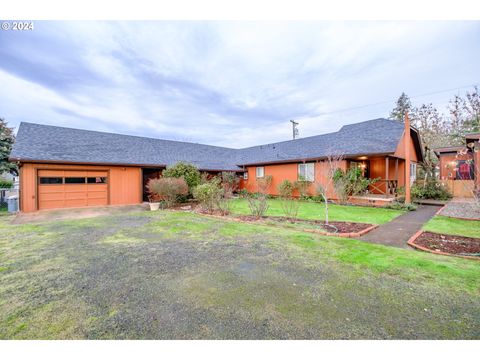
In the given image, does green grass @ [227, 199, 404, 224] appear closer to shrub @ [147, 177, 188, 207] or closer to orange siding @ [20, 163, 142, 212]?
shrub @ [147, 177, 188, 207]

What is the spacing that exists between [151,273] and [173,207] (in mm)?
9065

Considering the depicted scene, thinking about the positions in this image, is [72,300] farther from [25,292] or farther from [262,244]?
[262,244]

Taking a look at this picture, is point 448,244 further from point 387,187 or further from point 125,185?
point 125,185

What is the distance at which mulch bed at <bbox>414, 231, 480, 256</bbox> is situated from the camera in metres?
4.61

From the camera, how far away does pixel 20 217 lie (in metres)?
9.63

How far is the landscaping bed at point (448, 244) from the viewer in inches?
181

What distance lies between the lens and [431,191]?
1336 cm

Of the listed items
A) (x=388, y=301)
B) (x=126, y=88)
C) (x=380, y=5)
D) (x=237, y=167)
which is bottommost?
(x=388, y=301)

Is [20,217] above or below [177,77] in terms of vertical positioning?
below

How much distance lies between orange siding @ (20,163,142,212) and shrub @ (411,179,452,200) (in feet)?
59.7

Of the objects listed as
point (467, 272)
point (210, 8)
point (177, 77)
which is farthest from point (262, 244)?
point (177, 77)

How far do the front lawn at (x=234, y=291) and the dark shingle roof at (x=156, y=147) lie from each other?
357 inches

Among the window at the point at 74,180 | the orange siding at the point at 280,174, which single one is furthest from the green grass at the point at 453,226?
the window at the point at 74,180

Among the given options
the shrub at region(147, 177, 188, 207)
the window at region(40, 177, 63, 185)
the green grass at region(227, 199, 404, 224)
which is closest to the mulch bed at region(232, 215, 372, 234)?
the green grass at region(227, 199, 404, 224)
